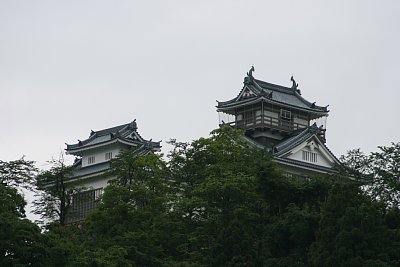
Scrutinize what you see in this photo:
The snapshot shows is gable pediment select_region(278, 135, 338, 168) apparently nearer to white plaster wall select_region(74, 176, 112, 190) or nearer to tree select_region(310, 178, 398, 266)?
white plaster wall select_region(74, 176, 112, 190)

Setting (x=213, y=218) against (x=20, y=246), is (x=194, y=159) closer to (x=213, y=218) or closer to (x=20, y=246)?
(x=213, y=218)

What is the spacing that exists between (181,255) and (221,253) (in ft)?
16.9

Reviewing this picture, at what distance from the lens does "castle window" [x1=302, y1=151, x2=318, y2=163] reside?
68875mm

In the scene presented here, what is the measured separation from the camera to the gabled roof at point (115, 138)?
6806 centimetres

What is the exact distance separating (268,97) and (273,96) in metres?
1.80

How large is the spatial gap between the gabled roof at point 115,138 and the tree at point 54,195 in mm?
11712

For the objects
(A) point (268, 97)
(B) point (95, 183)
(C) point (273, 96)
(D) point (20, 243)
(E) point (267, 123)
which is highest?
(C) point (273, 96)

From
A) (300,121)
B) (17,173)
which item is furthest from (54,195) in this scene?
(300,121)

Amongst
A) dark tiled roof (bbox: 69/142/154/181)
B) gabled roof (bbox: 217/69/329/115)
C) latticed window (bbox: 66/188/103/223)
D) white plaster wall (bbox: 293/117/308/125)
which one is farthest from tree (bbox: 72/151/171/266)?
white plaster wall (bbox: 293/117/308/125)

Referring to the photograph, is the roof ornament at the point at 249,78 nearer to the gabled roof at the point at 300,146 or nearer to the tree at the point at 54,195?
the gabled roof at the point at 300,146

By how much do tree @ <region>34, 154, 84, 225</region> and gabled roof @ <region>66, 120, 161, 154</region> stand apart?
11712mm

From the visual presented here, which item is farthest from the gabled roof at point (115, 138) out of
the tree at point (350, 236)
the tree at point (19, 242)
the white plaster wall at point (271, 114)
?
the tree at point (350, 236)

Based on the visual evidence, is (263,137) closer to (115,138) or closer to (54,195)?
(115,138)

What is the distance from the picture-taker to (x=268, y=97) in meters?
70.7
